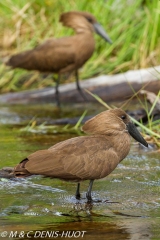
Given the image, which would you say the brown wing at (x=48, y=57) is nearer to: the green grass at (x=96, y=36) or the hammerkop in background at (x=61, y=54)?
the hammerkop in background at (x=61, y=54)

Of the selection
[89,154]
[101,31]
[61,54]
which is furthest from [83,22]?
[89,154]

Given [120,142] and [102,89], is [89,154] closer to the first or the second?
[120,142]

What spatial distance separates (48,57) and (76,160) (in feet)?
17.8

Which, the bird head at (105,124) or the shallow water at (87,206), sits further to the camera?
the bird head at (105,124)

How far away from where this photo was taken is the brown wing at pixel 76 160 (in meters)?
4.87

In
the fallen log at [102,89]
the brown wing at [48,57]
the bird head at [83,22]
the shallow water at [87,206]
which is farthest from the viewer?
the bird head at [83,22]

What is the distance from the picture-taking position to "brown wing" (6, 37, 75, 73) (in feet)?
33.7

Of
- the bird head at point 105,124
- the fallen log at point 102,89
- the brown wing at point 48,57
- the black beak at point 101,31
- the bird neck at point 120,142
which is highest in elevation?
A: the bird head at point 105,124

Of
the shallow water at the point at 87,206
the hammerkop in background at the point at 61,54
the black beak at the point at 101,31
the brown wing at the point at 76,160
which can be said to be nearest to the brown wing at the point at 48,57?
the hammerkop in background at the point at 61,54

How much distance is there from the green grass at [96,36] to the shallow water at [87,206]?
4108mm

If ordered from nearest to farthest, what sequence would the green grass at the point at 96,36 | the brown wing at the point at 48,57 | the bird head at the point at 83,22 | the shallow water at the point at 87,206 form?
1. the shallow water at the point at 87,206
2. the brown wing at the point at 48,57
3. the bird head at the point at 83,22
4. the green grass at the point at 96,36

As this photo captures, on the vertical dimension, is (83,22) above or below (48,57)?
above

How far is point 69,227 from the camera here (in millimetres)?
4422

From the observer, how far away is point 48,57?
1031 cm
